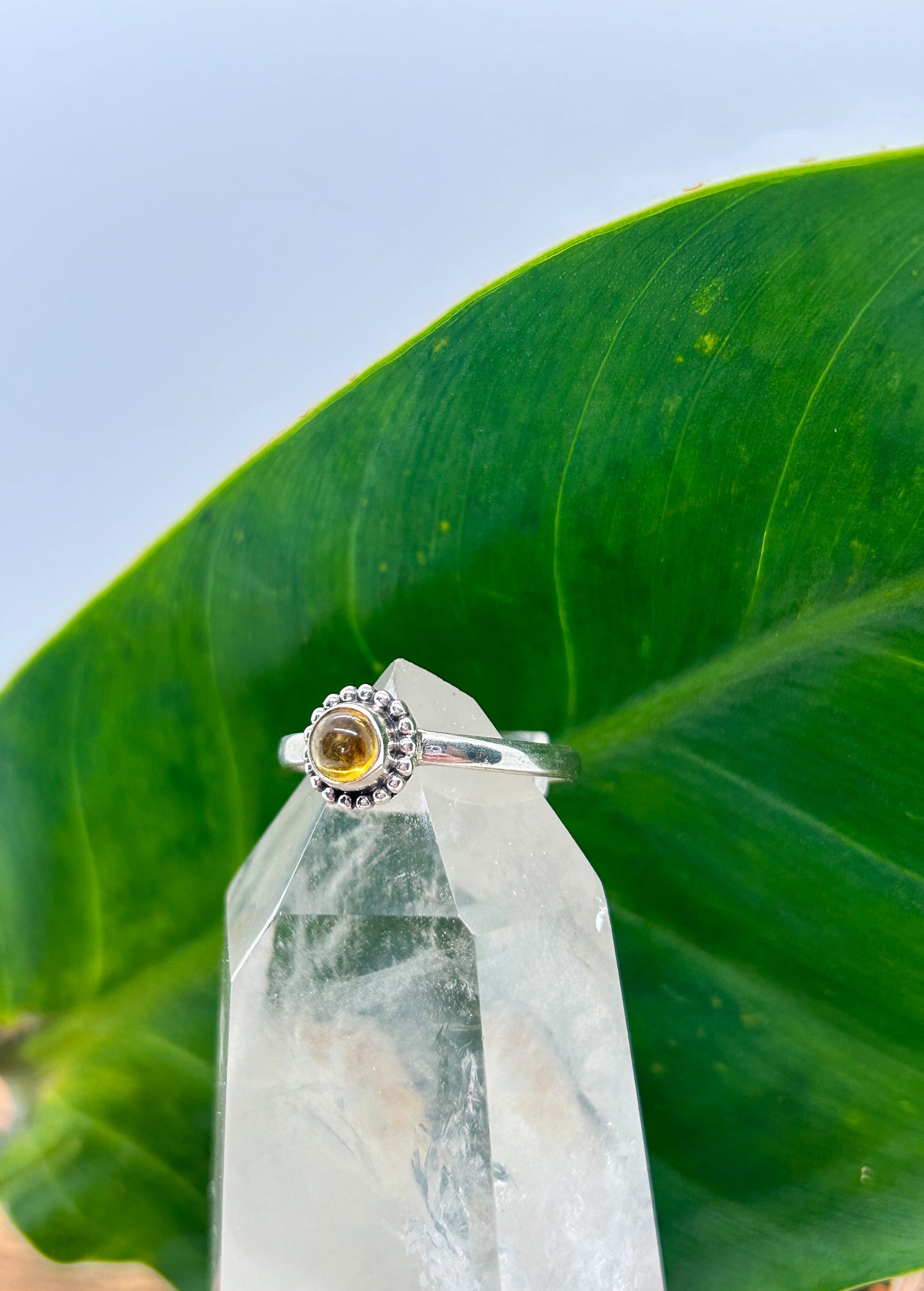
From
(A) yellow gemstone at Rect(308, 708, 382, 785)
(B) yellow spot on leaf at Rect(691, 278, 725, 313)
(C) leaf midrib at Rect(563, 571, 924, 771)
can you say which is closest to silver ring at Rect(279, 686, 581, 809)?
(A) yellow gemstone at Rect(308, 708, 382, 785)

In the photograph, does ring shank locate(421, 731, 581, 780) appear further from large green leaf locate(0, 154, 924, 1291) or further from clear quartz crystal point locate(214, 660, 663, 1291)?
large green leaf locate(0, 154, 924, 1291)

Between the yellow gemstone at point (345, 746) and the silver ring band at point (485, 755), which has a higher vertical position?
the yellow gemstone at point (345, 746)

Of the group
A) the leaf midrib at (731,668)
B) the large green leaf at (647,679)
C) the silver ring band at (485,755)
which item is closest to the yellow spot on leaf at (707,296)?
the large green leaf at (647,679)

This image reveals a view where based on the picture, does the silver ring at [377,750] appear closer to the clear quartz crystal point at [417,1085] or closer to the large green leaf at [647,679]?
the clear quartz crystal point at [417,1085]

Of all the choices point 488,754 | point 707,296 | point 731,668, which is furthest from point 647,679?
point 707,296

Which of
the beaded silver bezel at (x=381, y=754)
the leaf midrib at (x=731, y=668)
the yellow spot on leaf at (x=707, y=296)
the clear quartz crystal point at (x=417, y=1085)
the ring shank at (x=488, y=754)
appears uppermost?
the yellow spot on leaf at (x=707, y=296)

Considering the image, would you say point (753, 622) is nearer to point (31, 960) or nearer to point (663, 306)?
point (663, 306)

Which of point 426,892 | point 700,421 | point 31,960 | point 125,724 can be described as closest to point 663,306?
point 700,421
